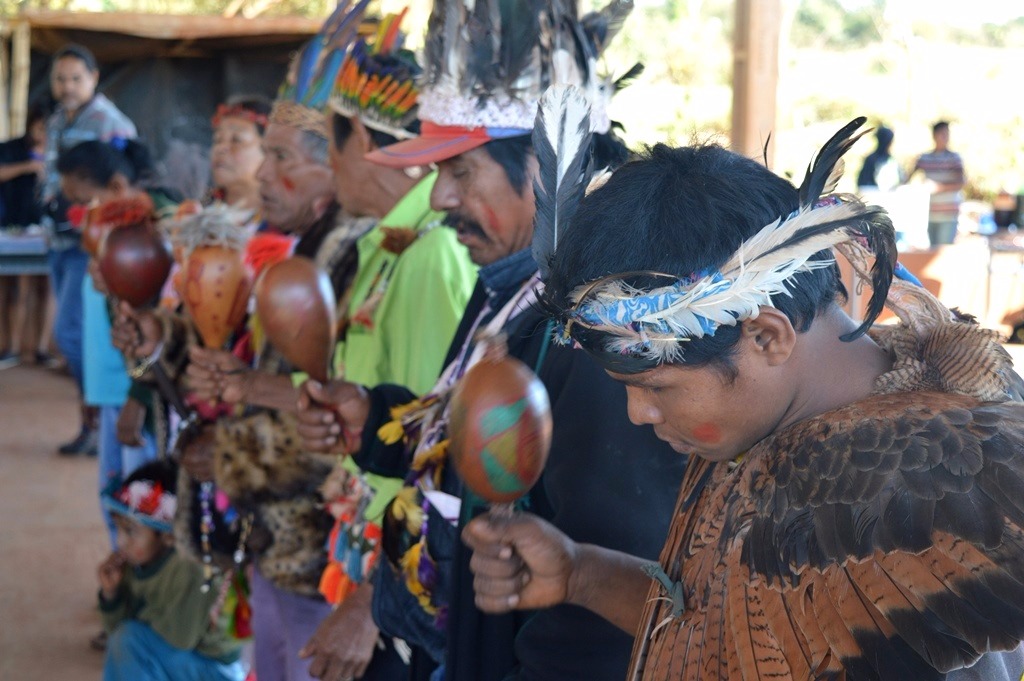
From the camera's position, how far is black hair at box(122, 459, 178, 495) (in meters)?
3.95

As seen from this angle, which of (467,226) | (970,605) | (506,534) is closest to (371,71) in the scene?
(467,226)

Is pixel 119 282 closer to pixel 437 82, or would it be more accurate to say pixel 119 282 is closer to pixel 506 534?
pixel 437 82

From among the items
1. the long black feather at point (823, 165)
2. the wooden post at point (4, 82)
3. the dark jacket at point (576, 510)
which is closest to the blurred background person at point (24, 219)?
the wooden post at point (4, 82)

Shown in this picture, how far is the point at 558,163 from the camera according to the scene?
5.16 feet

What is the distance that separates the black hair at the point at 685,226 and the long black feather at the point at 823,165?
0.03m

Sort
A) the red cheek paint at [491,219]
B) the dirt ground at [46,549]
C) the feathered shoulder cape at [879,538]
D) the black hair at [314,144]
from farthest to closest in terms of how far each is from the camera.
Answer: the dirt ground at [46,549] < the black hair at [314,144] < the red cheek paint at [491,219] < the feathered shoulder cape at [879,538]

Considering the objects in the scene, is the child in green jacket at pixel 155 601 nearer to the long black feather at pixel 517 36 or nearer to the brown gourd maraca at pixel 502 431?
the long black feather at pixel 517 36

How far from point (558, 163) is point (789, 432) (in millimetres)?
539

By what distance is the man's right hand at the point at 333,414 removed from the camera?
2355 mm

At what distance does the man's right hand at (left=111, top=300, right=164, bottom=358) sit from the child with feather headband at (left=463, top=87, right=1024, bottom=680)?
2388 millimetres

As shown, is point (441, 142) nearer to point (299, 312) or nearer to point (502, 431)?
point (299, 312)

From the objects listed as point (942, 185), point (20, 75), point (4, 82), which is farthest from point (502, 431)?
point (4, 82)

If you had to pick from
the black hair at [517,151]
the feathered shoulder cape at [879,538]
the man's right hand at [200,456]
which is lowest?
the man's right hand at [200,456]

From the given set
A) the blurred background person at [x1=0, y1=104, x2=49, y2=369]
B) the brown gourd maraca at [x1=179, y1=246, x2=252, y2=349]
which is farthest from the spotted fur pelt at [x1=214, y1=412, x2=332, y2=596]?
the blurred background person at [x1=0, y1=104, x2=49, y2=369]
